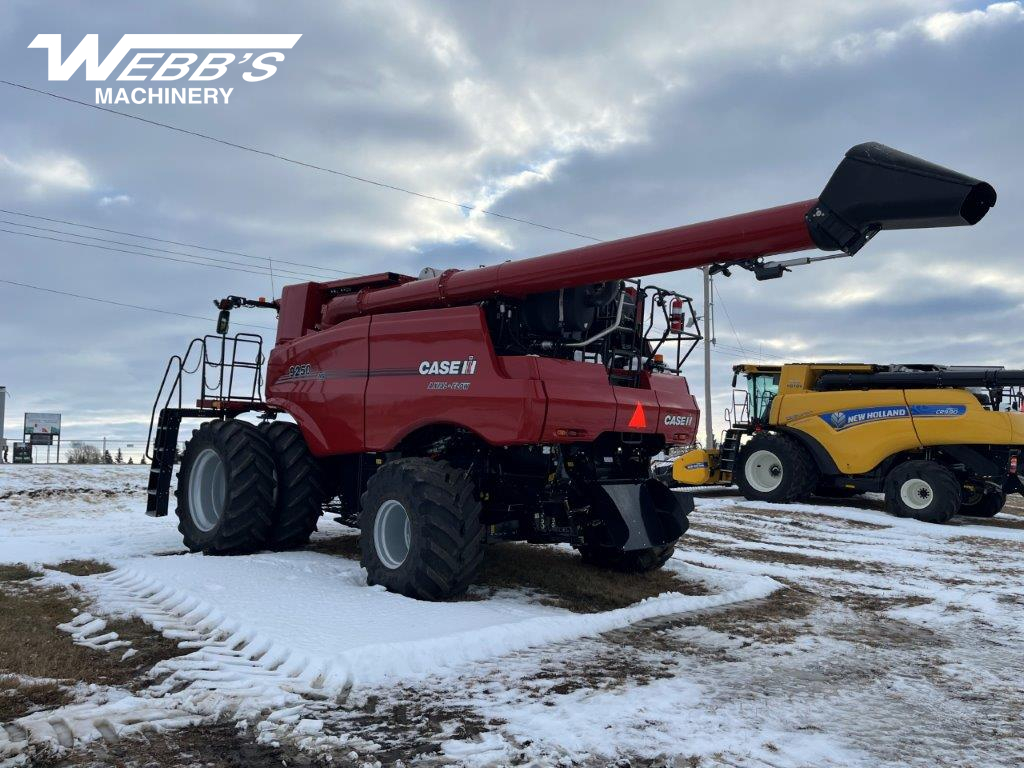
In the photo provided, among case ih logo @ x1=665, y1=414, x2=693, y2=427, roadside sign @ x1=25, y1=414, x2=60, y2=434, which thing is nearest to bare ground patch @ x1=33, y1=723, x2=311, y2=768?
case ih logo @ x1=665, y1=414, x2=693, y2=427

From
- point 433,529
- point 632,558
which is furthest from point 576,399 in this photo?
point 632,558

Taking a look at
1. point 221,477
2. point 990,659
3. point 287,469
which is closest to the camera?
point 990,659

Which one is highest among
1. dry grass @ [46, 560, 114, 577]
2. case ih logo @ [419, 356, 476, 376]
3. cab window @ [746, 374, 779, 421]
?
cab window @ [746, 374, 779, 421]

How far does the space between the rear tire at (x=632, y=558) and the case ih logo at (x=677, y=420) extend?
1.05 m

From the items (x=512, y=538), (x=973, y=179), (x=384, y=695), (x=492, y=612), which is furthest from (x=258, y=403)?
(x=973, y=179)

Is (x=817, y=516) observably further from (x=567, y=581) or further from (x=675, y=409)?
(x=567, y=581)

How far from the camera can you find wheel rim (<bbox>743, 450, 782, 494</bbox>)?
1486cm

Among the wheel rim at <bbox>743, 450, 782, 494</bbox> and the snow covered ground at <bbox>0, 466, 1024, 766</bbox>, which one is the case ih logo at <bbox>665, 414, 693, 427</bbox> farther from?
the wheel rim at <bbox>743, 450, 782, 494</bbox>

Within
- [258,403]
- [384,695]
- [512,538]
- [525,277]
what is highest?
[525,277]

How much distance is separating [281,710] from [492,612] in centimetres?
198

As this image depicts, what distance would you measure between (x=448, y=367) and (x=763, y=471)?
35.3ft

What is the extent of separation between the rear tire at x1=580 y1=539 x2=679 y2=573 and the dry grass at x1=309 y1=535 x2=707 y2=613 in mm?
83

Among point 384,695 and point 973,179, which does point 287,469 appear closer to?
point 384,695

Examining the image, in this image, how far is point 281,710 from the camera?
344 cm
